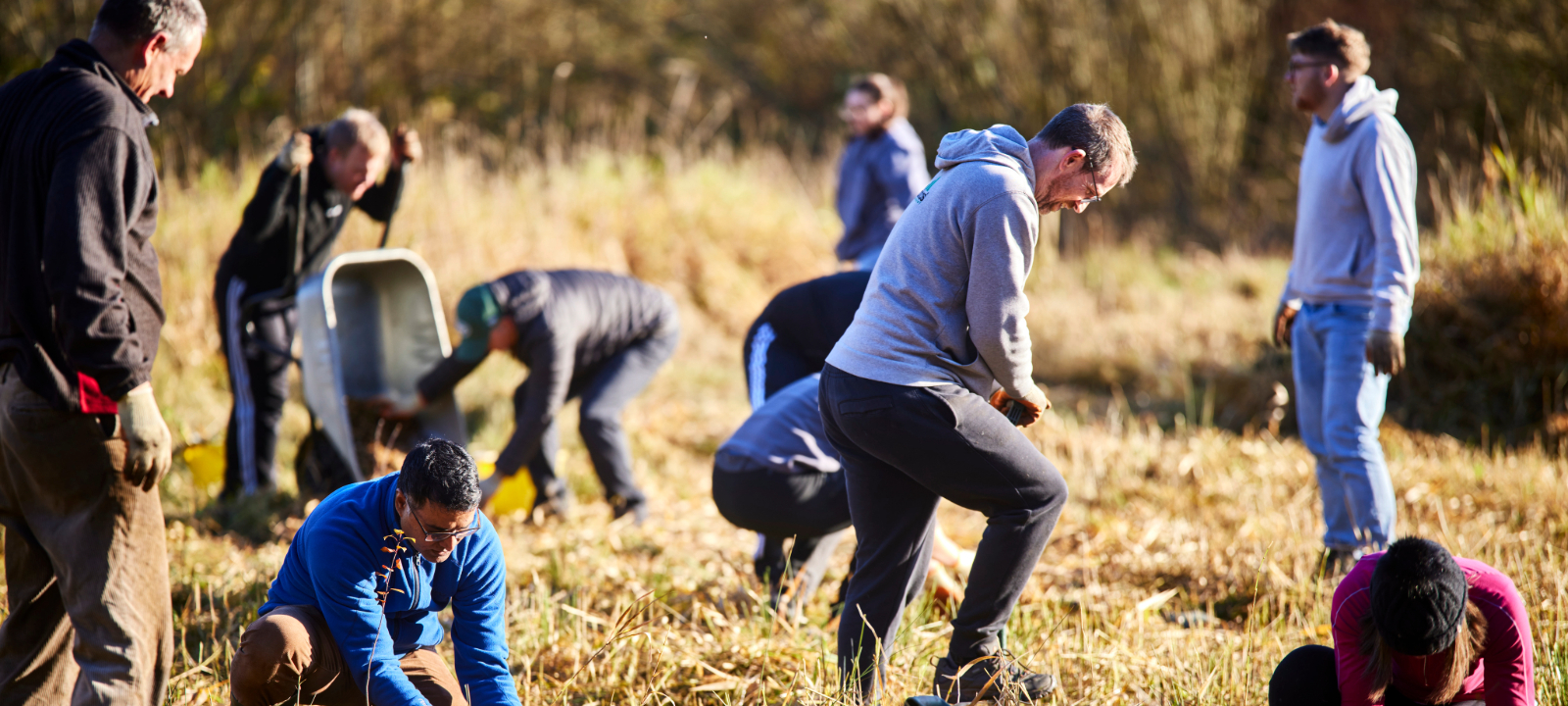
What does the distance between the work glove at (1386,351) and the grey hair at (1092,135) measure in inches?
64.7

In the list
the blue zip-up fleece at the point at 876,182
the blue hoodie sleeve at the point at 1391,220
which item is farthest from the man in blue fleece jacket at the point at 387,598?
the blue zip-up fleece at the point at 876,182

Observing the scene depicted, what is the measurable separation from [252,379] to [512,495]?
124 centimetres

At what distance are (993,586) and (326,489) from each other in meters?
3.19

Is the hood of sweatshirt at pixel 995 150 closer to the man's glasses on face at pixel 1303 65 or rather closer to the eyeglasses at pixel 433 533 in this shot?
the eyeglasses at pixel 433 533

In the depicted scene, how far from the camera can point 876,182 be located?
6.38 metres

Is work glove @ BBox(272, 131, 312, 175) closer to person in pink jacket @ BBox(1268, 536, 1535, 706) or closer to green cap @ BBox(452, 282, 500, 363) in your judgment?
green cap @ BBox(452, 282, 500, 363)

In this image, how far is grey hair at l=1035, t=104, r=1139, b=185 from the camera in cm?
262

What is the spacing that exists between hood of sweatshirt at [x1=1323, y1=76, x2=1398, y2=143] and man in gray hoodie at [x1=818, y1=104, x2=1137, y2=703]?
1.70m

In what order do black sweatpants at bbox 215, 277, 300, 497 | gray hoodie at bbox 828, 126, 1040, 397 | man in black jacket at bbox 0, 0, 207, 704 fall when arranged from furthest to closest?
black sweatpants at bbox 215, 277, 300, 497
gray hoodie at bbox 828, 126, 1040, 397
man in black jacket at bbox 0, 0, 207, 704

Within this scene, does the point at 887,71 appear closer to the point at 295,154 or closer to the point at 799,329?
the point at 295,154

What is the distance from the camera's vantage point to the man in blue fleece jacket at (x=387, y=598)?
95.8 inches

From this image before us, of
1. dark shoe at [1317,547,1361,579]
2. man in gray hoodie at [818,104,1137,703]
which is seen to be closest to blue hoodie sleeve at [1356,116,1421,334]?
dark shoe at [1317,547,1361,579]

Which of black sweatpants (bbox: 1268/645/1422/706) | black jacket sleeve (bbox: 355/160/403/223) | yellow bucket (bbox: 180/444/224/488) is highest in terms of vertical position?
black jacket sleeve (bbox: 355/160/403/223)

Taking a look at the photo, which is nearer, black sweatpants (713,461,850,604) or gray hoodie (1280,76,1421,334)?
black sweatpants (713,461,850,604)
